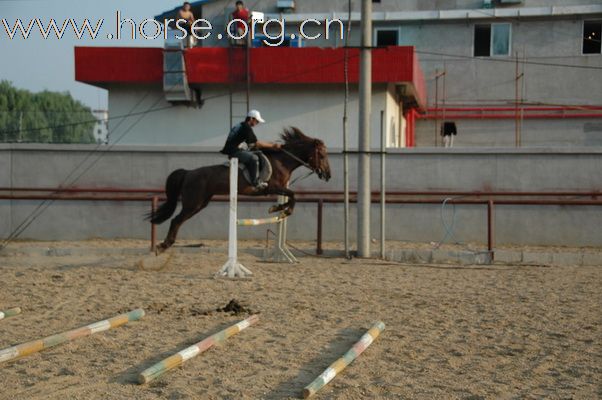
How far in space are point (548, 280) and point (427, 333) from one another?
5.02 m

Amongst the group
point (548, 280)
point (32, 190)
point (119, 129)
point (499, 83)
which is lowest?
point (548, 280)

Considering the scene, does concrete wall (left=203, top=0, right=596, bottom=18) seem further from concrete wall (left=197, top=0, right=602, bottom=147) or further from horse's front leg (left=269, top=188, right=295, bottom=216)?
horse's front leg (left=269, top=188, right=295, bottom=216)

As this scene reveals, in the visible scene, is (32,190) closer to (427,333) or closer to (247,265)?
(247,265)

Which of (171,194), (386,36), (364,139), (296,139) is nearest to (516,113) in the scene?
(386,36)

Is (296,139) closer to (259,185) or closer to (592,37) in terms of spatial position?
(259,185)

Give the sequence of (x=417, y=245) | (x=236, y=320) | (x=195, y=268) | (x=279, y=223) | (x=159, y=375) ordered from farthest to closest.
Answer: (x=417, y=245)
(x=279, y=223)
(x=195, y=268)
(x=236, y=320)
(x=159, y=375)

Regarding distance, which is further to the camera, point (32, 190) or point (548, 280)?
point (32, 190)

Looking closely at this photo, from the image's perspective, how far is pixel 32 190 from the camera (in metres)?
19.2

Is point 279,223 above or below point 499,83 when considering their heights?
below

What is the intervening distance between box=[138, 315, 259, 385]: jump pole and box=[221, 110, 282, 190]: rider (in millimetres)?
6033

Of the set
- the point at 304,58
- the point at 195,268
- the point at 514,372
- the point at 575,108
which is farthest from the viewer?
the point at 575,108

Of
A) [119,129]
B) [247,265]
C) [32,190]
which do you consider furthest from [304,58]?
[247,265]

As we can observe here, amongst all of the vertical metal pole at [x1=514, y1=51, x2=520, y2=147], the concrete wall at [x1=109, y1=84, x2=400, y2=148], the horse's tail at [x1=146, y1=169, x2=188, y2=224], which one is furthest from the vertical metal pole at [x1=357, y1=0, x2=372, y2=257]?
the vertical metal pole at [x1=514, y1=51, x2=520, y2=147]

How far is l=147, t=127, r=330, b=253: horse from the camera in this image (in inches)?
559
